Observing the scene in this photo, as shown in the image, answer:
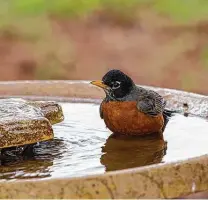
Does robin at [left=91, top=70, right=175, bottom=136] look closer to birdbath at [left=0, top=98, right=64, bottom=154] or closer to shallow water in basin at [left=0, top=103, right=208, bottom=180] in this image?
shallow water in basin at [left=0, top=103, right=208, bottom=180]

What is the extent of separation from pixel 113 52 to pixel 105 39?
41 centimetres

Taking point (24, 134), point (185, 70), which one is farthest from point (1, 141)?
point (185, 70)

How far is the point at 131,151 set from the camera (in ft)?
10.8

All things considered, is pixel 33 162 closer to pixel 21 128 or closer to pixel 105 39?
pixel 21 128

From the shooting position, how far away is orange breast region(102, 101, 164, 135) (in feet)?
12.0

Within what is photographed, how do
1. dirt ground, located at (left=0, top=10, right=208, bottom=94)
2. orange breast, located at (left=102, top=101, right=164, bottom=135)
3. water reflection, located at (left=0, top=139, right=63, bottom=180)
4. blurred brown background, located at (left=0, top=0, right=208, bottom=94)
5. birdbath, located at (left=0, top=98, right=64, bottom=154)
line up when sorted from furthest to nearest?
blurred brown background, located at (left=0, top=0, right=208, bottom=94) → dirt ground, located at (left=0, top=10, right=208, bottom=94) → orange breast, located at (left=102, top=101, right=164, bottom=135) → birdbath, located at (left=0, top=98, right=64, bottom=154) → water reflection, located at (left=0, top=139, right=63, bottom=180)

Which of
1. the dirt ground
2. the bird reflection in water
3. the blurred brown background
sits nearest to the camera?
the bird reflection in water

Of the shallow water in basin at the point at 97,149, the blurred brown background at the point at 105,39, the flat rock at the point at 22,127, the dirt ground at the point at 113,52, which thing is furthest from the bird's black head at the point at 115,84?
the blurred brown background at the point at 105,39

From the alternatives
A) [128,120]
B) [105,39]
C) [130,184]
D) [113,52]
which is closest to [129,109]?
[128,120]

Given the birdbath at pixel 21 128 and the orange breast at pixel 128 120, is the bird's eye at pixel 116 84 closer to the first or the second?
the orange breast at pixel 128 120

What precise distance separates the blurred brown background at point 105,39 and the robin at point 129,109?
6.73 m

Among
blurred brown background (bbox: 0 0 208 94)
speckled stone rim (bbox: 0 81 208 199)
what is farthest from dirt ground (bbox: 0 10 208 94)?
Answer: speckled stone rim (bbox: 0 81 208 199)

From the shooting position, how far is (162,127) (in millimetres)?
3764

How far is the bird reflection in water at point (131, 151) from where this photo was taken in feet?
10.1
